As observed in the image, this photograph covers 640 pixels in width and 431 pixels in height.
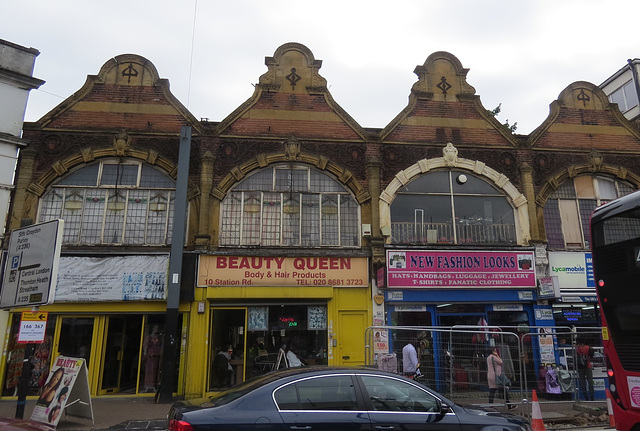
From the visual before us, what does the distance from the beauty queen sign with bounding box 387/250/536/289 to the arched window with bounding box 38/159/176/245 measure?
7.42m

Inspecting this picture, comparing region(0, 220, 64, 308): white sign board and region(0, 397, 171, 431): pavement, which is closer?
region(0, 220, 64, 308): white sign board

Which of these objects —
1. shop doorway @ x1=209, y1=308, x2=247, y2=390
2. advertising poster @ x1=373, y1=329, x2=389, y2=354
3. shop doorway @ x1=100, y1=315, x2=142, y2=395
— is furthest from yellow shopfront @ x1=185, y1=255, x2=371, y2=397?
shop doorway @ x1=100, y1=315, x2=142, y2=395

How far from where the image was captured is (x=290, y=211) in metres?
14.7

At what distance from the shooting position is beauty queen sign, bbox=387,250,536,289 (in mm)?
14086

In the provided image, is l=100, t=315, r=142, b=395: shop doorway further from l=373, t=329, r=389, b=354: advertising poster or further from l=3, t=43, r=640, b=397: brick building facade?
l=373, t=329, r=389, b=354: advertising poster

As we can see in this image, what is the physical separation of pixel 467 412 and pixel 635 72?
22.8m

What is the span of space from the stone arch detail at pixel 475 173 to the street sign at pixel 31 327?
9807 mm

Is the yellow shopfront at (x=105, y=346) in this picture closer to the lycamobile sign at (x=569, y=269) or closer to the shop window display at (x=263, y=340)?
the shop window display at (x=263, y=340)

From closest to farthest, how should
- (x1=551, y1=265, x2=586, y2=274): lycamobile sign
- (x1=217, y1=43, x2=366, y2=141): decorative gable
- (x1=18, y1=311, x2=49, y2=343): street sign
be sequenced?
(x1=18, y1=311, x2=49, y2=343): street sign → (x1=551, y1=265, x2=586, y2=274): lycamobile sign → (x1=217, y1=43, x2=366, y2=141): decorative gable

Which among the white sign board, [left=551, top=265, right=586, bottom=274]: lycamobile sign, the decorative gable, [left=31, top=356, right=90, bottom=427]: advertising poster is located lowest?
[left=31, top=356, right=90, bottom=427]: advertising poster

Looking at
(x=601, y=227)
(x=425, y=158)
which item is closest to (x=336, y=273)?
(x=425, y=158)

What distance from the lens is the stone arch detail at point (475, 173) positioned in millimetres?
14914

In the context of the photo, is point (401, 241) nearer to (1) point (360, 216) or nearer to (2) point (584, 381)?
(1) point (360, 216)

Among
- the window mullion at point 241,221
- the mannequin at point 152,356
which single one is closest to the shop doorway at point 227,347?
the mannequin at point 152,356
